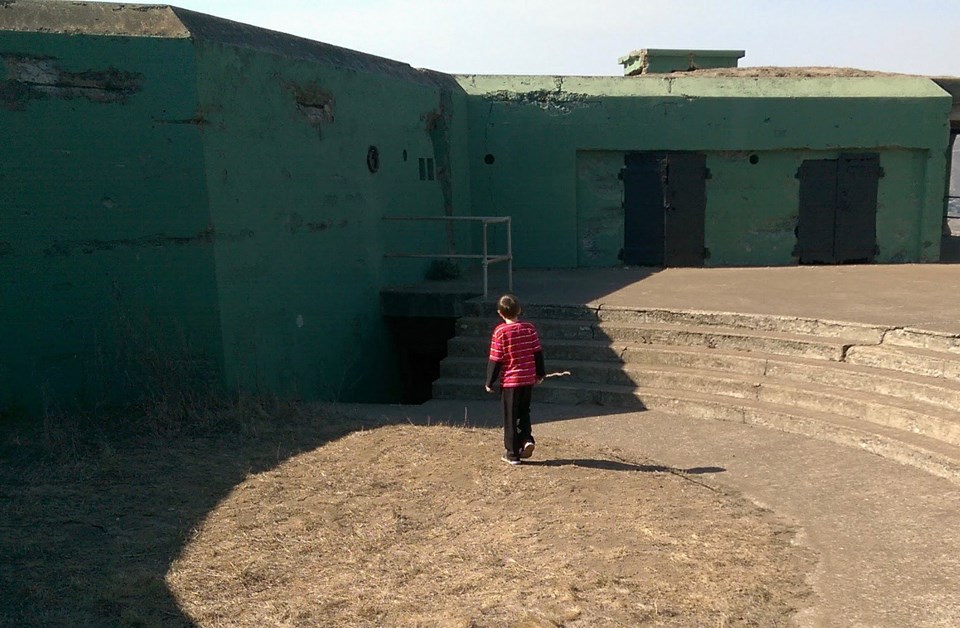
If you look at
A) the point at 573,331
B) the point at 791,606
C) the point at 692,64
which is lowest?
the point at 791,606

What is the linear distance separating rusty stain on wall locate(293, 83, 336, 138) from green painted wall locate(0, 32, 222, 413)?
138 centimetres

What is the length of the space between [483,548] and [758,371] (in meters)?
3.57

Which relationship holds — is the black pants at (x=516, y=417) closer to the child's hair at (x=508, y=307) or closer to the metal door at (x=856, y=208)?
the child's hair at (x=508, y=307)

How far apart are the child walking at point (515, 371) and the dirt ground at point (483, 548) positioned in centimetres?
18

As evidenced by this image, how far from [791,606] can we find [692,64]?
45.8ft

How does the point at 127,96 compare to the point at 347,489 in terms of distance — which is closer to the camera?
the point at 347,489

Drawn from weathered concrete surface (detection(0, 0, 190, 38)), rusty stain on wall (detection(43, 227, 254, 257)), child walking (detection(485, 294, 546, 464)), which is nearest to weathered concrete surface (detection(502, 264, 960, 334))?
child walking (detection(485, 294, 546, 464))

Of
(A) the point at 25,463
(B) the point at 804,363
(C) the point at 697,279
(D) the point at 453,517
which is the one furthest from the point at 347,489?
(C) the point at 697,279

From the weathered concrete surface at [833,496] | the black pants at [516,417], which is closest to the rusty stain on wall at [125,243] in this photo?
the weathered concrete surface at [833,496]

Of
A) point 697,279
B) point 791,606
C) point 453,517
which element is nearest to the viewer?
point 791,606

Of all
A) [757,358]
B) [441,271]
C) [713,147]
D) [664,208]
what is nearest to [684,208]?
[664,208]

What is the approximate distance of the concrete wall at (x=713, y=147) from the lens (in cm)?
1162

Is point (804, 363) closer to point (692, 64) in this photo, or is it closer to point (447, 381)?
point (447, 381)

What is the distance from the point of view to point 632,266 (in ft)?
39.3
